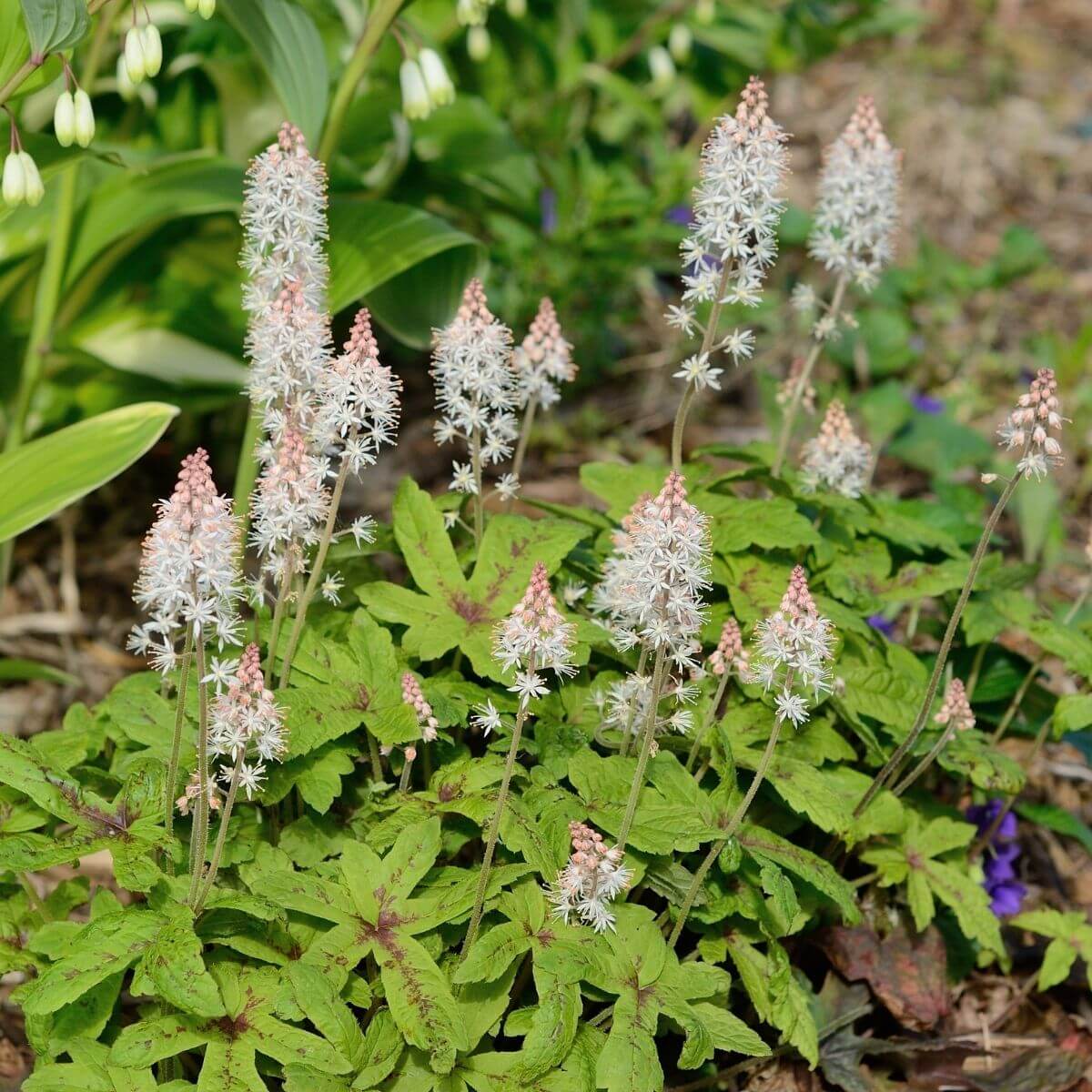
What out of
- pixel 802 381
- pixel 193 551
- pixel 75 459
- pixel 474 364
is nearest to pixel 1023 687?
pixel 802 381

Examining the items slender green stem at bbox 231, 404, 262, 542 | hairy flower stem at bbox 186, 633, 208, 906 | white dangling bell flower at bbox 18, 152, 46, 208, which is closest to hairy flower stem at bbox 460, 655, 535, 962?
hairy flower stem at bbox 186, 633, 208, 906

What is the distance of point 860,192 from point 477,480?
118cm

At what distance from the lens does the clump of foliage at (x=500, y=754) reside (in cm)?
226

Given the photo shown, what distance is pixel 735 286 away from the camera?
2.69m

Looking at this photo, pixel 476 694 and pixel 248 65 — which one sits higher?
pixel 248 65

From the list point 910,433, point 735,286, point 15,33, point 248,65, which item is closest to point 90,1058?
point 735,286

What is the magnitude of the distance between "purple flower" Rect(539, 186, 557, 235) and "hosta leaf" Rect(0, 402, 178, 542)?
8.27 feet

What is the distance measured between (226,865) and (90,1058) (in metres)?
0.40

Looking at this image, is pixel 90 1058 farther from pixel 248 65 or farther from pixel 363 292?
pixel 248 65

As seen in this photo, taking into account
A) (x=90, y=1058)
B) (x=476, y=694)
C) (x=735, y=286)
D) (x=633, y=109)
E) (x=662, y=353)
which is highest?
(x=633, y=109)

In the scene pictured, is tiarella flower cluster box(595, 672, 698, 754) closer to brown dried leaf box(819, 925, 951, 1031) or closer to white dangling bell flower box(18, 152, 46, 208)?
brown dried leaf box(819, 925, 951, 1031)

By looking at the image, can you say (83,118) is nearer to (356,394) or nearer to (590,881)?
(356,394)

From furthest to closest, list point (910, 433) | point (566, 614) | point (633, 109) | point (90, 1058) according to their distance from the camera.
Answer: point (633, 109), point (910, 433), point (566, 614), point (90, 1058)

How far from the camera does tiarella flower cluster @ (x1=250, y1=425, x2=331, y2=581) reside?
2.39 metres
